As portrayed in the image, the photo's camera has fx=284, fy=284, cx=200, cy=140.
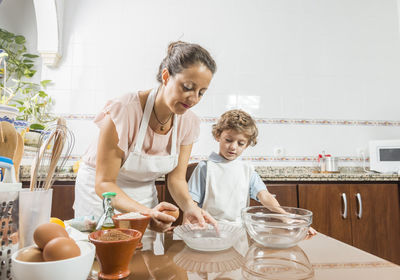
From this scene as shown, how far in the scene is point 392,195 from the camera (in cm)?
191

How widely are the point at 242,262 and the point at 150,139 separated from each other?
0.82m

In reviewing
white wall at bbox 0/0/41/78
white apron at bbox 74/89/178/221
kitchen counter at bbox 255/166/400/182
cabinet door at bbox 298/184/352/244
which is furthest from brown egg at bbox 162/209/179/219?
white wall at bbox 0/0/41/78

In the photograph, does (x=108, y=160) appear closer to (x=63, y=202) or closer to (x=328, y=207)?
(x=63, y=202)

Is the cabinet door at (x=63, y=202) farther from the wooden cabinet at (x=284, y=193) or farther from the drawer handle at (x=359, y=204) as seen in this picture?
the drawer handle at (x=359, y=204)

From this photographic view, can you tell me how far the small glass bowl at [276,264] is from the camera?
45 centimetres

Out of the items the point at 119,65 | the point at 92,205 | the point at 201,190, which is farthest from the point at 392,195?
the point at 119,65

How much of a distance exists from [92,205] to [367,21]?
2.93 m

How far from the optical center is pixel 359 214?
73.0 inches

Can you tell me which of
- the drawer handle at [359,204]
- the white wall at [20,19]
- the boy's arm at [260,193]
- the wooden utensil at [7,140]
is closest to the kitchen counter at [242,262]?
the wooden utensil at [7,140]

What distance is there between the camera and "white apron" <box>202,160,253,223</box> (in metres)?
1.46

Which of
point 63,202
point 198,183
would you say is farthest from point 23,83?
point 198,183

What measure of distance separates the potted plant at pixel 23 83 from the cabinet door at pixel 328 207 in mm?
2030

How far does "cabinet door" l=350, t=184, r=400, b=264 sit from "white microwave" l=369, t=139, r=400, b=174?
43 cm

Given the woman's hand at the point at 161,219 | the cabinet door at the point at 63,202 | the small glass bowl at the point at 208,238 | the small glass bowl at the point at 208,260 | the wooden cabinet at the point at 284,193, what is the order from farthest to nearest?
the wooden cabinet at the point at 284,193, the cabinet door at the point at 63,202, the woman's hand at the point at 161,219, the small glass bowl at the point at 208,238, the small glass bowl at the point at 208,260
